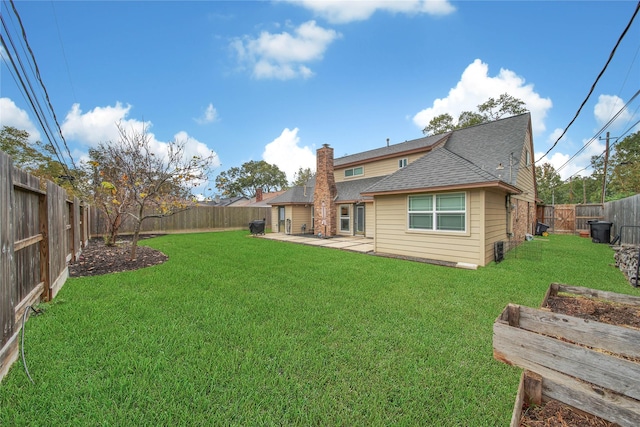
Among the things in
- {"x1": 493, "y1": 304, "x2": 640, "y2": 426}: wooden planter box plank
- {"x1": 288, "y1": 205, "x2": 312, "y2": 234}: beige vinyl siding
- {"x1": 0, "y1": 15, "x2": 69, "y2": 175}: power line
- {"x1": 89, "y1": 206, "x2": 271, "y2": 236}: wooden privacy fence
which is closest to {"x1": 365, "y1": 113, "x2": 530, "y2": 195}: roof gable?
{"x1": 493, "y1": 304, "x2": 640, "y2": 426}: wooden planter box plank

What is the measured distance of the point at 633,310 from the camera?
284 cm

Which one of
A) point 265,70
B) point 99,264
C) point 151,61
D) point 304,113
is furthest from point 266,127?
point 99,264

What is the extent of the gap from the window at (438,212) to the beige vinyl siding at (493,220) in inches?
23.6

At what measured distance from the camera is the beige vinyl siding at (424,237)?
7227 mm

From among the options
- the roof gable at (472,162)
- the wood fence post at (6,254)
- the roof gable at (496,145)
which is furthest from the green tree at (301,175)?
the wood fence post at (6,254)

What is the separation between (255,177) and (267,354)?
49965 mm

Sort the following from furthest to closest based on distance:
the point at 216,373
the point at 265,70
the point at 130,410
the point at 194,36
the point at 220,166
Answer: the point at 265,70 < the point at 220,166 < the point at 194,36 < the point at 216,373 < the point at 130,410

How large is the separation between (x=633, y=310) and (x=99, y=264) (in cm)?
1028

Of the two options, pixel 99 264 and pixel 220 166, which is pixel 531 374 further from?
pixel 220 166

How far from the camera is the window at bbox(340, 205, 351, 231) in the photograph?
48.9 feet

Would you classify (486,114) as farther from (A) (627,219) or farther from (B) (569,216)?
(A) (627,219)

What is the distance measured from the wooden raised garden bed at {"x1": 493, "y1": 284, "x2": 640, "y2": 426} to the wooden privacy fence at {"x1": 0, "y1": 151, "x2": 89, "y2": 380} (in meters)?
4.25

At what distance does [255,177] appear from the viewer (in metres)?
50.5

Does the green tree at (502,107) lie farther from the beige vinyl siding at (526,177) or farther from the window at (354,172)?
the window at (354,172)
